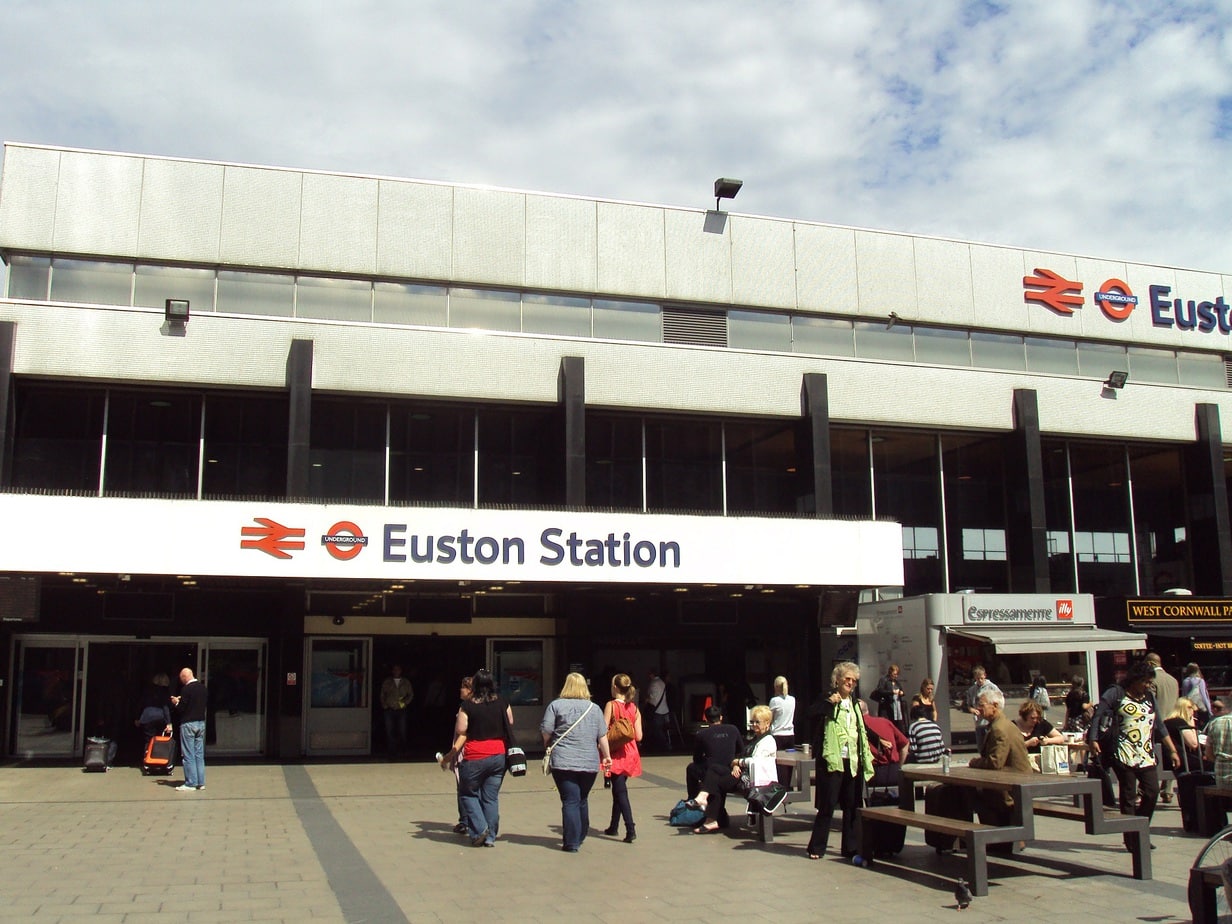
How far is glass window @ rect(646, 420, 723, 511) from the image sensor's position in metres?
23.0

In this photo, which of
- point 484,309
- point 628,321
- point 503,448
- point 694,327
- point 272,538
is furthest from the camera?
point 694,327

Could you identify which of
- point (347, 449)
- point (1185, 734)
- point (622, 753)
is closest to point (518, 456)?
point (347, 449)

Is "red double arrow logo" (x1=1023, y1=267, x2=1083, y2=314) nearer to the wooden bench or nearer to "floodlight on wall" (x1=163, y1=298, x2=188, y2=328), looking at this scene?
"floodlight on wall" (x1=163, y1=298, x2=188, y2=328)

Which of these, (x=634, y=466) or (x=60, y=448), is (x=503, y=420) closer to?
(x=634, y=466)

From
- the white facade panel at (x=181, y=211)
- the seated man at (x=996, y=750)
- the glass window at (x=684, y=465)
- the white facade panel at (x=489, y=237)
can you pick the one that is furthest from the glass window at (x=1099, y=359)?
the white facade panel at (x=181, y=211)

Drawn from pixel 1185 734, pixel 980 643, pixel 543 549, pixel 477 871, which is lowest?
pixel 477 871

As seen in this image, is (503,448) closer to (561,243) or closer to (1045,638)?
(561,243)

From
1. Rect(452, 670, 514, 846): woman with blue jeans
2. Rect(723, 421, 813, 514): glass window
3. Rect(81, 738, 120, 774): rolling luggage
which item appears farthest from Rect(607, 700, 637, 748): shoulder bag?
Rect(723, 421, 813, 514): glass window

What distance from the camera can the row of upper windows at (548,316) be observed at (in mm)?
20672

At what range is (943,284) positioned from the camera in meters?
25.5

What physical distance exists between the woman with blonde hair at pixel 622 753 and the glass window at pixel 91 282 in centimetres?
1357

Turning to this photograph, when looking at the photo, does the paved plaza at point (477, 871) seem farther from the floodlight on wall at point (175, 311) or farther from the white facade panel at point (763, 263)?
the white facade panel at point (763, 263)

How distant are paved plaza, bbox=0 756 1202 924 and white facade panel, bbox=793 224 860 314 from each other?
13.3m

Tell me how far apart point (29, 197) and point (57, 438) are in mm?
4439
